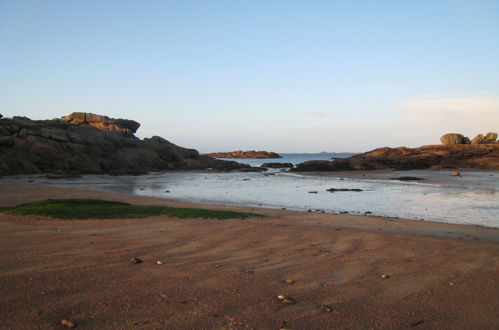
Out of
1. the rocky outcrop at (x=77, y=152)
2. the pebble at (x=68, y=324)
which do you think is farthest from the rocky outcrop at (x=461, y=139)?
the pebble at (x=68, y=324)

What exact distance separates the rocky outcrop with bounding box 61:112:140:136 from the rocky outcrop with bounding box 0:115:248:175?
166 centimetres

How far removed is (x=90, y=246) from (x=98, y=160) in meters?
47.3

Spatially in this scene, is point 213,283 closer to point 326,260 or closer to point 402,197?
point 326,260

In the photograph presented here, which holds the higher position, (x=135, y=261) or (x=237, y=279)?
(x=135, y=261)

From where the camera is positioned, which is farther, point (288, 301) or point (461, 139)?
point (461, 139)

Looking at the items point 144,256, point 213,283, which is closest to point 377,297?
point 213,283

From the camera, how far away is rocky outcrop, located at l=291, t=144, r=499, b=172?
6300 cm

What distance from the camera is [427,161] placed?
213ft

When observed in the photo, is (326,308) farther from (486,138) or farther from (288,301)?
(486,138)

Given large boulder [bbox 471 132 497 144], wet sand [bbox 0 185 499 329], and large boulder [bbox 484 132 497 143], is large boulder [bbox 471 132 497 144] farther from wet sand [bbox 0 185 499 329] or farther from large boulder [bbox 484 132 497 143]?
wet sand [bbox 0 185 499 329]

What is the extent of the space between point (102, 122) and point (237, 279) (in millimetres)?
73577

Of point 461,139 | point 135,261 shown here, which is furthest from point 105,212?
point 461,139

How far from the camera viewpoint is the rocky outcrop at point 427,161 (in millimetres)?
62997

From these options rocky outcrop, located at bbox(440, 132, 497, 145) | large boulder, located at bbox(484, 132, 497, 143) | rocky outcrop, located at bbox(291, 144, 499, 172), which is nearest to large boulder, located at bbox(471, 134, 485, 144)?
rocky outcrop, located at bbox(440, 132, 497, 145)
